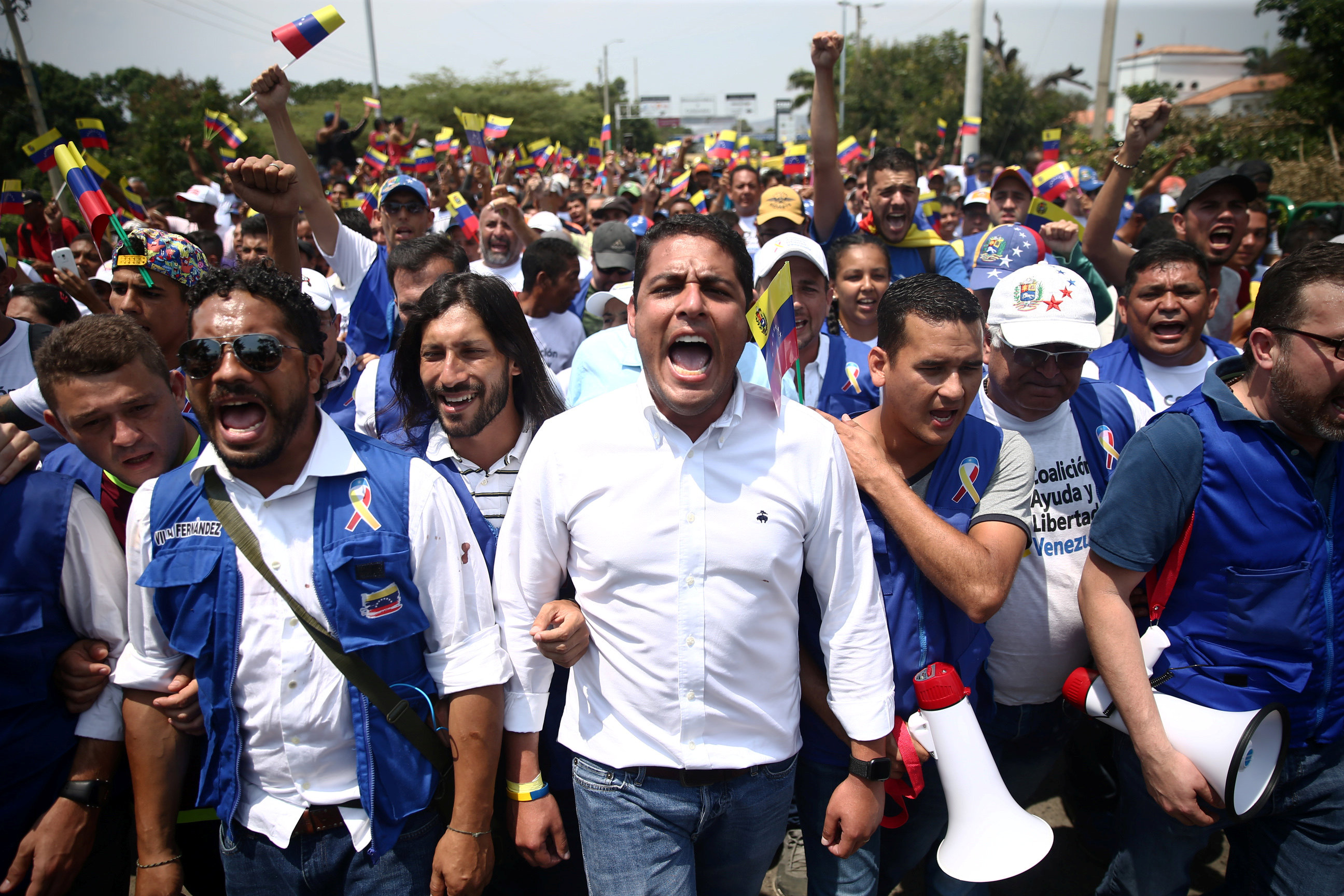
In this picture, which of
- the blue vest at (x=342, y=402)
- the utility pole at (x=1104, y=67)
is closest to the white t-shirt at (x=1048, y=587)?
the blue vest at (x=342, y=402)

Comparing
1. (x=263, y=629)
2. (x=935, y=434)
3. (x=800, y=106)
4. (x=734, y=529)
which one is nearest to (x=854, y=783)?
(x=734, y=529)

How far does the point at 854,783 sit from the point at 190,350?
1.94 m

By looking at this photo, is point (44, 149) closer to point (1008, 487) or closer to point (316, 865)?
point (316, 865)

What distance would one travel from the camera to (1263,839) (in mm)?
2303

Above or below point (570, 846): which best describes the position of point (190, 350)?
above

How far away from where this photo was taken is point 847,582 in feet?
6.32

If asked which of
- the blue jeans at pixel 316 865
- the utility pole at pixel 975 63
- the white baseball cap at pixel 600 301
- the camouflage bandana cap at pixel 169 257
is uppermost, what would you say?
the utility pole at pixel 975 63

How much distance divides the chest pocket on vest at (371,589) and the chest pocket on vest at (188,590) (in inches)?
10.6

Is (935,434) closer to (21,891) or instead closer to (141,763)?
(141,763)

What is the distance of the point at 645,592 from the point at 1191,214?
431 cm

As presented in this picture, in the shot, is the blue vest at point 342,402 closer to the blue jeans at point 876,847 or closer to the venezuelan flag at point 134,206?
the blue jeans at point 876,847

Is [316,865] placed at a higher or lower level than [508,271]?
lower

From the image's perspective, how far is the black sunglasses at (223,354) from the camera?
1.89 meters

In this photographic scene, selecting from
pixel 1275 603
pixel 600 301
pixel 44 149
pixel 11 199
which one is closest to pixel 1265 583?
pixel 1275 603
